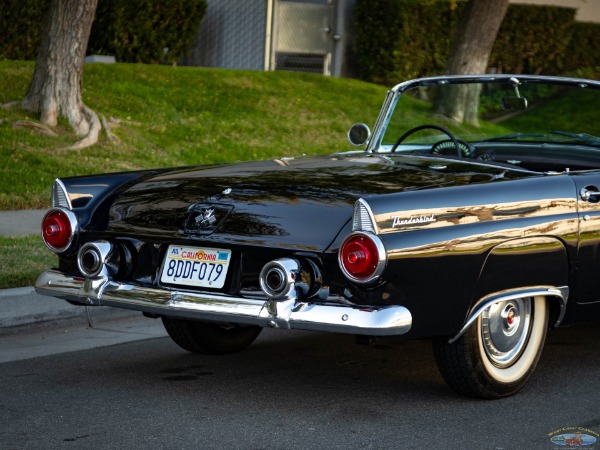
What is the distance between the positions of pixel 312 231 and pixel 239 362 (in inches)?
58.0

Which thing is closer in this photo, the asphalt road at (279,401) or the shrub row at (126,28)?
the asphalt road at (279,401)

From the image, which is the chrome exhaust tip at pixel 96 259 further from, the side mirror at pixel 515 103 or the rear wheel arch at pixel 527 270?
the side mirror at pixel 515 103

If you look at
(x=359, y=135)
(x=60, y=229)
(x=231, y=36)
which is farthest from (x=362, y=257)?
(x=231, y=36)

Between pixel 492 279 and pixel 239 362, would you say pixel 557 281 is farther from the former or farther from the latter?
pixel 239 362

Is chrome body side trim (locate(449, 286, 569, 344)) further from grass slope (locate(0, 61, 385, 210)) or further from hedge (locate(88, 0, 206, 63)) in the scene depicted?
hedge (locate(88, 0, 206, 63))

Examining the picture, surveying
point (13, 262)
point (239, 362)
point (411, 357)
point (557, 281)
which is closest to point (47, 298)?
point (13, 262)

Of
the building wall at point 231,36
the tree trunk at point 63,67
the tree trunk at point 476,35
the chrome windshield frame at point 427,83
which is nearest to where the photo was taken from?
the chrome windshield frame at point 427,83

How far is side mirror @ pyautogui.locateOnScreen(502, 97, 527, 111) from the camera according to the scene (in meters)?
6.70

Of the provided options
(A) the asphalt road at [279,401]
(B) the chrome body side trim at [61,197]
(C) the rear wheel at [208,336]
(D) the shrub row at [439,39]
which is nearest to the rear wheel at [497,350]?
(A) the asphalt road at [279,401]

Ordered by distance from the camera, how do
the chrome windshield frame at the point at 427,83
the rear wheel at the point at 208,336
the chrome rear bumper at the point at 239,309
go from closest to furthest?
the chrome rear bumper at the point at 239,309 → the rear wheel at the point at 208,336 → the chrome windshield frame at the point at 427,83

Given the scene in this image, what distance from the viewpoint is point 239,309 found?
15.9 feet

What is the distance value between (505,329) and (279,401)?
3.60 ft

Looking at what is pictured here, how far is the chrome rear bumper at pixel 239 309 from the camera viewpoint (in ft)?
15.2

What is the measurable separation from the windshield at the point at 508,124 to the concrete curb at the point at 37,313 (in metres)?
2.10
